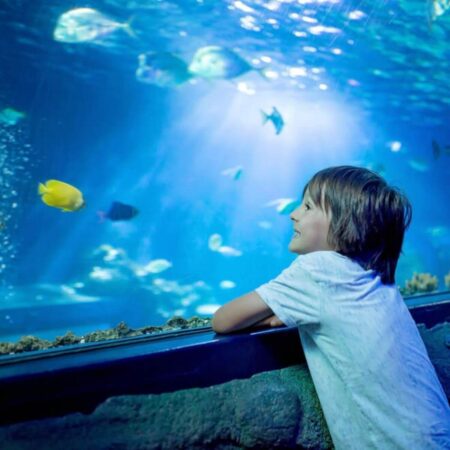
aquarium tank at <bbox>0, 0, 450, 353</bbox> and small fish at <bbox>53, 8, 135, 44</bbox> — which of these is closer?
aquarium tank at <bbox>0, 0, 450, 353</bbox>

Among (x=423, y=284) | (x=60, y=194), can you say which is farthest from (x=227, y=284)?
(x=60, y=194)

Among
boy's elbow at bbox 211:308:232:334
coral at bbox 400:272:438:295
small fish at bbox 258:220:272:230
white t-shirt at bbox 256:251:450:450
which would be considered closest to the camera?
white t-shirt at bbox 256:251:450:450

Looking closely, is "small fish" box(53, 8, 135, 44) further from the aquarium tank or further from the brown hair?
the brown hair

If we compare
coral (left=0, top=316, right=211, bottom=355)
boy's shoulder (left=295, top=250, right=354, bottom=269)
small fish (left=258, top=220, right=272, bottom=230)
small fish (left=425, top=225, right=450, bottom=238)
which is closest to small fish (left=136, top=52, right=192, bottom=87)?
coral (left=0, top=316, right=211, bottom=355)

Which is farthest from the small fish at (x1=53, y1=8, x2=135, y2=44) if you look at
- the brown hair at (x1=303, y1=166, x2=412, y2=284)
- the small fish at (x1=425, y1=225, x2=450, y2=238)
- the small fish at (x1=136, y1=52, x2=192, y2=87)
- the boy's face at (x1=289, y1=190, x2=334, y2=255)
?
the small fish at (x1=425, y1=225, x2=450, y2=238)

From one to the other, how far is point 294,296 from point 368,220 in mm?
467

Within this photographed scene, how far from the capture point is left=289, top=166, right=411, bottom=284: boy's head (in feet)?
5.21

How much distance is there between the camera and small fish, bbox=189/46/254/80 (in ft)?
36.9

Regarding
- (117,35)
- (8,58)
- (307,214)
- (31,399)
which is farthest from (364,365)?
(8,58)

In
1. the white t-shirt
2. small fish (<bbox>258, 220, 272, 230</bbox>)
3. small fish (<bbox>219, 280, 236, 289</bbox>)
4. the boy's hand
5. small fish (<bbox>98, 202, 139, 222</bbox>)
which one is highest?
the white t-shirt

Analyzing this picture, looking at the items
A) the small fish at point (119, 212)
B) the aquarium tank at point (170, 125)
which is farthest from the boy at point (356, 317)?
the small fish at point (119, 212)

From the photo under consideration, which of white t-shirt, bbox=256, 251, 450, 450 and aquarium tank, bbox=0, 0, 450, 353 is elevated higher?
white t-shirt, bbox=256, 251, 450, 450

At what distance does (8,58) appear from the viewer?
15.4 m

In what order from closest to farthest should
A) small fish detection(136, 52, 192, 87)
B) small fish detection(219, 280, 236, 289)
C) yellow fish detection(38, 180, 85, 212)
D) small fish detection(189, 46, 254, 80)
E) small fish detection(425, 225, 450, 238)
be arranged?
yellow fish detection(38, 180, 85, 212) < small fish detection(189, 46, 254, 80) < small fish detection(136, 52, 192, 87) < small fish detection(425, 225, 450, 238) < small fish detection(219, 280, 236, 289)
